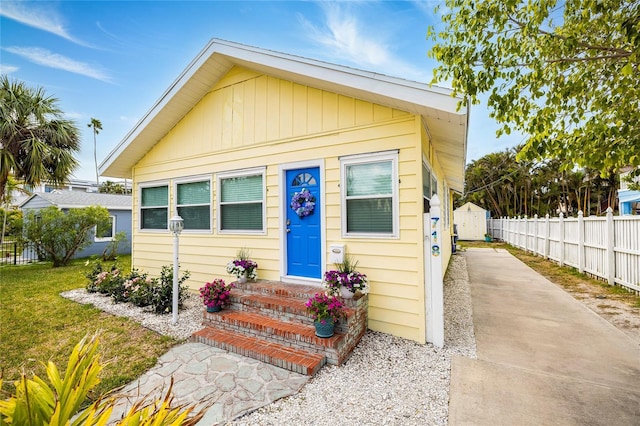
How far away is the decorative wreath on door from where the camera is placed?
16.5ft

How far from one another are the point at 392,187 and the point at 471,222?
66.9 ft

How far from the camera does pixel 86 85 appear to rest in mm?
9172

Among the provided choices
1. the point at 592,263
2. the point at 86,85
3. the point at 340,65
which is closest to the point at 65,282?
the point at 86,85

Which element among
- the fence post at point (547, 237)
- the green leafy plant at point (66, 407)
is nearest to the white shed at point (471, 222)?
the fence post at point (547, 237)

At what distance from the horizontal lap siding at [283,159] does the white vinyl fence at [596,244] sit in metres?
5.81

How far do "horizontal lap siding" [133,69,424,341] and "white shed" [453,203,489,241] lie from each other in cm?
2005

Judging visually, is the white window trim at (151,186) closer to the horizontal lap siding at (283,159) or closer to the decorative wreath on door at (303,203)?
the horizontal lap siding at (283,159)

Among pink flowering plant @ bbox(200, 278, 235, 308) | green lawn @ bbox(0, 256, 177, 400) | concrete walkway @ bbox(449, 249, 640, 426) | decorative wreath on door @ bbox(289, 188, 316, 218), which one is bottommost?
green lawn @ bbox(0, 256, 177, 400)

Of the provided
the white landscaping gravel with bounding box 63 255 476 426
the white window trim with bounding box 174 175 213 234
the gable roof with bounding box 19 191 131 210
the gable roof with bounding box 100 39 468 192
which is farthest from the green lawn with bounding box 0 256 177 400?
the gable roof with bounding box 19 191 131 210

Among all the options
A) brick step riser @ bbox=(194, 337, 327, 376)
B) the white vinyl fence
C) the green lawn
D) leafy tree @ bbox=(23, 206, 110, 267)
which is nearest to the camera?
brick step riser @ bbox=(194, 337, 327, 376)

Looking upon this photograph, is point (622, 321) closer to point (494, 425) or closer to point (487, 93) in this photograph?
point (494, 425)

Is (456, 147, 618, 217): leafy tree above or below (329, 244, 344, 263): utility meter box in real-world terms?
above

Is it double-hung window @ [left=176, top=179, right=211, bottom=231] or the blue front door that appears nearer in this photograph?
the blue front door

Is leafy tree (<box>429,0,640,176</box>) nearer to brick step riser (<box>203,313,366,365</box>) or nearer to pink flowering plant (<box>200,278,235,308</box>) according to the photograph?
brick step riser (<box>203,313,366,365</box>)
